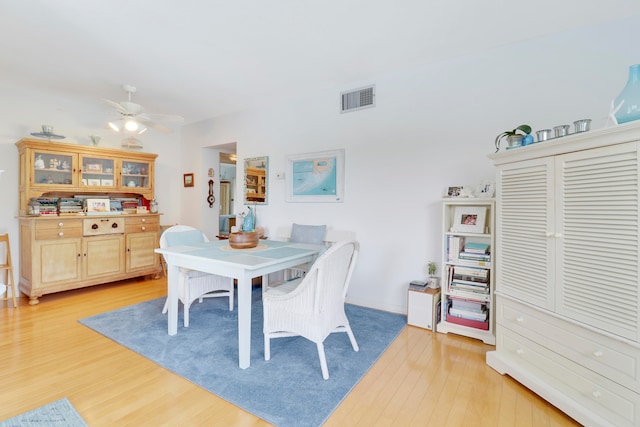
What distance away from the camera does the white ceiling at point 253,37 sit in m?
2.18

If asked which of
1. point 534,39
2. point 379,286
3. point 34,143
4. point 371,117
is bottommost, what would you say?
point 379,286

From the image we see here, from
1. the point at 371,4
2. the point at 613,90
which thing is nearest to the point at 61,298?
the point at 371,4

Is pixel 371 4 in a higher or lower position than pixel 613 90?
higher

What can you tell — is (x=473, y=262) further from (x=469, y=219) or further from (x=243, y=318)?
(x=243, y=318)

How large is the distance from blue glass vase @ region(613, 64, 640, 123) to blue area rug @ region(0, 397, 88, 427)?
128 inches

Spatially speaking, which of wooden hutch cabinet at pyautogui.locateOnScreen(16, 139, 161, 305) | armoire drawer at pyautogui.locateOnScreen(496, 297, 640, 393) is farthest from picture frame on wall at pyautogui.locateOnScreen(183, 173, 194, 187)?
armoire drawer at pyautogui.locateOnScreen(496, 297, 640, 393)

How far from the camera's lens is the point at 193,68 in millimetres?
3156

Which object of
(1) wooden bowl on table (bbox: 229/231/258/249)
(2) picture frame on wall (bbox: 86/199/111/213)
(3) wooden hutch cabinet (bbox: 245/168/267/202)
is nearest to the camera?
(1) wooden bowl on table (bbox: 229/231/258/249)

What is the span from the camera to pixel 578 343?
65.5 inches

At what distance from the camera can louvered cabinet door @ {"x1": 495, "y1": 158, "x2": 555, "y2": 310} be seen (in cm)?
185

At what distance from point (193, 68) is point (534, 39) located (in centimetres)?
322

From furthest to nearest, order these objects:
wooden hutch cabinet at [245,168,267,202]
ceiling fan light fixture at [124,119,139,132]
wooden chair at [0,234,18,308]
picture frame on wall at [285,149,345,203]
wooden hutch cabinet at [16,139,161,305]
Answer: wooden hutch cabinet at [245,168,267,202]
picture frame on wall at [285,149,345,203]
wooden hutch cabinet at [16,139,161,305]
wooden chair at [0,234,18,308]
ceiling fan light fixture at [124,119,139,132]

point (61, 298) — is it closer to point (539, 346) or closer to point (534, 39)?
point (539, 346)

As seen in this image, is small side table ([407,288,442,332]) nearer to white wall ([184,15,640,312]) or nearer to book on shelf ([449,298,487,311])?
book on shelf ([449,298,487,311])
